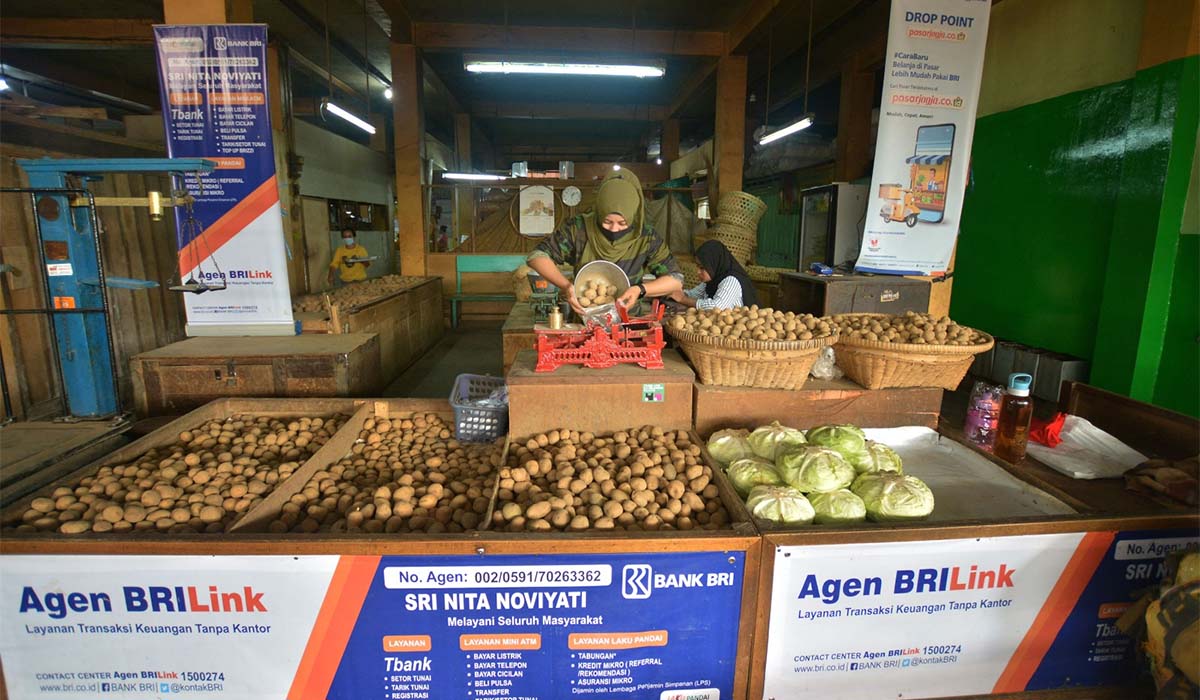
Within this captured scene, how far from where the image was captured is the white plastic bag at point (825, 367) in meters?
2.61

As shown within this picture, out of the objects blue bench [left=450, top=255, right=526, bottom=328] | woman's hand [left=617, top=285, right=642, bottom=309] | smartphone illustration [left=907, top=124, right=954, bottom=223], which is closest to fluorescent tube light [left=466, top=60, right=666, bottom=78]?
blue bench [left=450, top=255, right=526, bottom=328]

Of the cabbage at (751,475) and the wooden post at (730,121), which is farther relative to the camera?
the wooden post at (730,121)

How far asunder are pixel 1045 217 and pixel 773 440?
5106mm

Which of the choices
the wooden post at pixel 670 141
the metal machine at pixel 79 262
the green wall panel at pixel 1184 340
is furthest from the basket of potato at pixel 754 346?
the wooden post at pixel 670 141

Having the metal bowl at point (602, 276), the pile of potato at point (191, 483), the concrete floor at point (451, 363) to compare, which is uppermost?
the metal bowl at point (602, 276)

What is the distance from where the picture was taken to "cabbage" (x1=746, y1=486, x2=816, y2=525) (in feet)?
5.54

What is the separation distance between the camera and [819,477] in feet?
6.07

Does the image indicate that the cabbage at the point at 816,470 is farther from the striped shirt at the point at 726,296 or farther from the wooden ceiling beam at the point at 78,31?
the wooden ceiling beam at the point at 78,31

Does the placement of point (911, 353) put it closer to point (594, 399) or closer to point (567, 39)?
point (594, 399)

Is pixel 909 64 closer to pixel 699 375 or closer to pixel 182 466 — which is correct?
pixel 699 375

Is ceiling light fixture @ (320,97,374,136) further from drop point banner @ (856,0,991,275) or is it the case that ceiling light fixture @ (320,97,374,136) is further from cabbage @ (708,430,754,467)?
cabbage @ (708,430,754,467)

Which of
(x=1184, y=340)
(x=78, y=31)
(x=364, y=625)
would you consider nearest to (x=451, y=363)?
(x=364, y=625)

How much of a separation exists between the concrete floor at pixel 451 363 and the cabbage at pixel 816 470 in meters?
3.68

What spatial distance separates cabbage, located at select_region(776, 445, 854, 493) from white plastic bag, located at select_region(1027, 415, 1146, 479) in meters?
0.88
